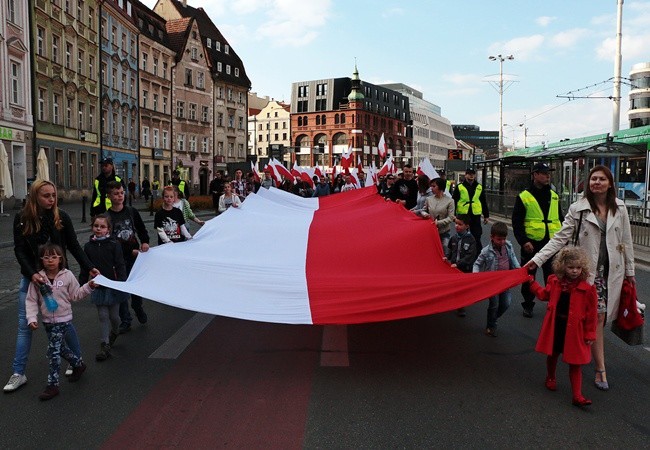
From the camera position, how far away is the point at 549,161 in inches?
1035

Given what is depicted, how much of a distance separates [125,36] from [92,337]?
43.1 meters

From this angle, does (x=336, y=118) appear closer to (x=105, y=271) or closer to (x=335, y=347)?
(x=335, y=347)

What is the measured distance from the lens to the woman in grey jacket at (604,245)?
16.4 feet

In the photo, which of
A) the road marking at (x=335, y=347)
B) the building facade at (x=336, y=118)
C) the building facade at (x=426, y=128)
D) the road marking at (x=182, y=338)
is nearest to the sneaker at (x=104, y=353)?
the road marking at (x=182, y=338)

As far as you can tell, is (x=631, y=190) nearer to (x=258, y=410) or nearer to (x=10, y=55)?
(x=258, y=410)

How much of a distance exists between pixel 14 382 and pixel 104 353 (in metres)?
0.92

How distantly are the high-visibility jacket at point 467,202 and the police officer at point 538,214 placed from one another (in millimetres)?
2160

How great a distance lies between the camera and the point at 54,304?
4.75 m

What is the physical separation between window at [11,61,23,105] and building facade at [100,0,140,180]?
11.1m

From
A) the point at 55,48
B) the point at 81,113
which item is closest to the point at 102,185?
the point at 55,48

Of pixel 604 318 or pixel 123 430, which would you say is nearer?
pixel 123 430

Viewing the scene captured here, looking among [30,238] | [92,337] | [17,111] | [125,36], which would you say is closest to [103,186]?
[92,337]

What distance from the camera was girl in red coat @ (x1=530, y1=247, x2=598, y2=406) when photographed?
4.55m

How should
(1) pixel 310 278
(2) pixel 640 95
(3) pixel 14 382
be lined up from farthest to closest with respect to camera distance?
1. (2) pixel 640 95
2. (1) pixel 310 278
3. (3) pixel 14 382
